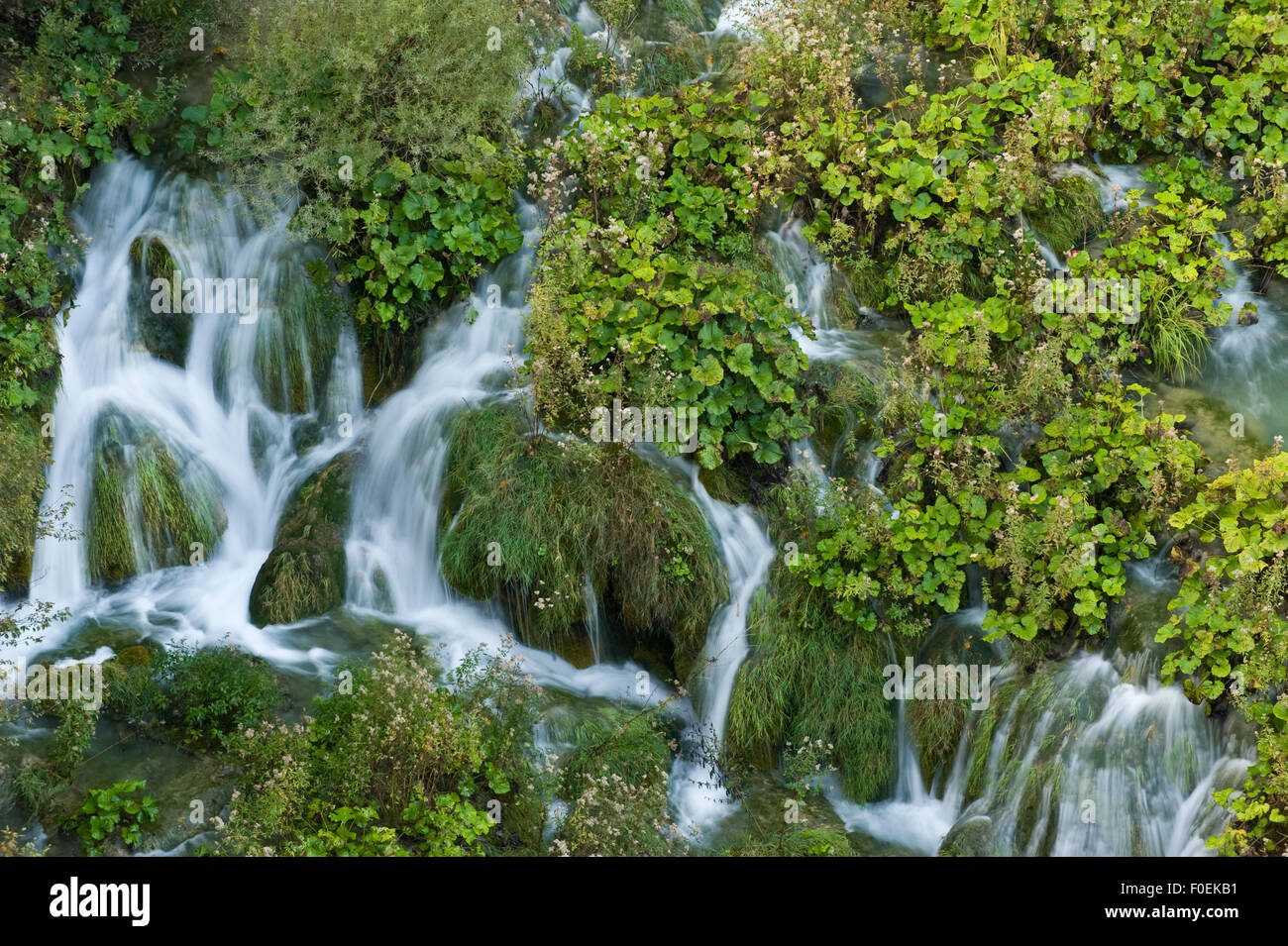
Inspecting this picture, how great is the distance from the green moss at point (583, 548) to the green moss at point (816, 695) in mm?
480

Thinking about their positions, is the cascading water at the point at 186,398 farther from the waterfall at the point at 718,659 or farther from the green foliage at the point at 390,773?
the waterfall at the point at 718,659

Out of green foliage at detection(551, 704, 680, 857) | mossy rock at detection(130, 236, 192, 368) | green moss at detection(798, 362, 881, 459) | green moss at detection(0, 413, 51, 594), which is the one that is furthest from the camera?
mossy rock at detection(130, 236, 192, 368)

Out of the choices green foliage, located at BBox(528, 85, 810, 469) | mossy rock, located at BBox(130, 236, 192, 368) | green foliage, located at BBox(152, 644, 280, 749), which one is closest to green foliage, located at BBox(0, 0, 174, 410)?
mossy rock, located at BBox(130, 236, 192, 368)

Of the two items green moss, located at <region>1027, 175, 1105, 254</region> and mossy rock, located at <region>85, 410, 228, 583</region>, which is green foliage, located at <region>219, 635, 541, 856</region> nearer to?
mossy rock, located at <region>85, 410, 228, 583</region>

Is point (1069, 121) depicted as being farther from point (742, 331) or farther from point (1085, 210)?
point (742, 331)

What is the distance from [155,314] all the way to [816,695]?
5822 mm

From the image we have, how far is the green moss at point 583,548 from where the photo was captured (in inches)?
326

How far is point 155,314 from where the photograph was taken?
374 inches

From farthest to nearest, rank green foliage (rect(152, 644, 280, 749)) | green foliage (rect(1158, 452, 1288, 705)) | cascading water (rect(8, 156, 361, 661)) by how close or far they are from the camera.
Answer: cascading water (rect(8, 156, 361, 661)) < green foliage (rect(152, 644, 280, 749)) < green foliage (rect(1158, 452, 1288, 705))

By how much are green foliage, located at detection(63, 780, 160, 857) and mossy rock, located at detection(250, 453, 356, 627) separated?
187cm

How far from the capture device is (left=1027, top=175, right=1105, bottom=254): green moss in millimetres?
9859

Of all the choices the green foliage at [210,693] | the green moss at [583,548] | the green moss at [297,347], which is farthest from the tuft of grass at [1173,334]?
the green foliage at [210,693]

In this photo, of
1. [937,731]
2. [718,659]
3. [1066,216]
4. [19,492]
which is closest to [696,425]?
[718,659]
